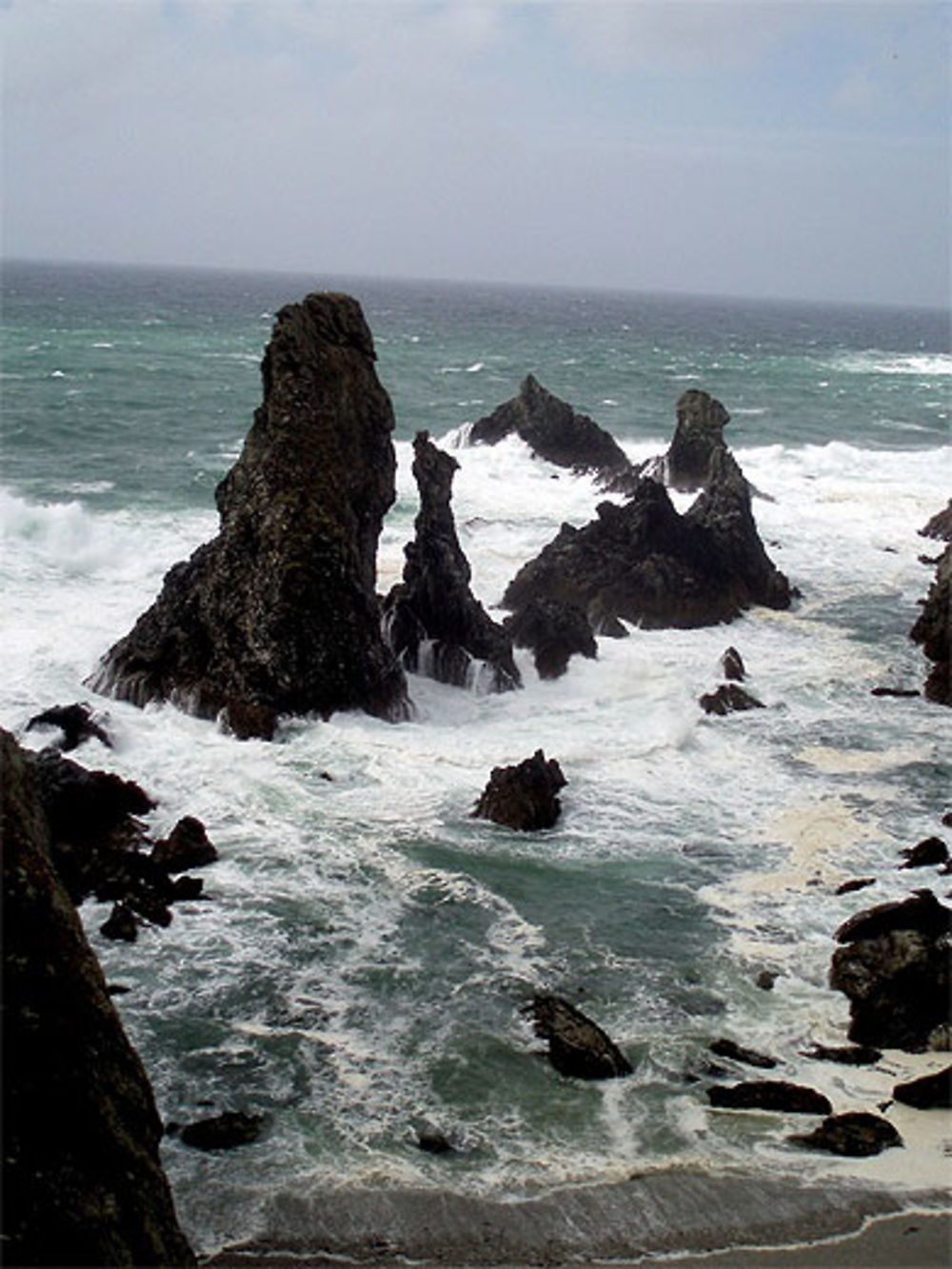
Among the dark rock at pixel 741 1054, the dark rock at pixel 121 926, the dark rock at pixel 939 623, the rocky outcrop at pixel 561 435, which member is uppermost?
the rocky outcrop at pixel 561 435

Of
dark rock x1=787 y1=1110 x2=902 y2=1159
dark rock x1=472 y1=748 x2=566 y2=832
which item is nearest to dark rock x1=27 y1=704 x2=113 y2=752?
dark rock x1=472 y1=748 x2=566 y2=832

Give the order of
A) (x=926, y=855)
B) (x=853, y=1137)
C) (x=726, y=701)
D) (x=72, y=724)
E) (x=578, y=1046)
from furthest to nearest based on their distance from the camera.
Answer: (x=726, y=701) → (x=72, y=724) → (x=926, y=855) → (x=578, y=1046) → (x=853, y=1137)

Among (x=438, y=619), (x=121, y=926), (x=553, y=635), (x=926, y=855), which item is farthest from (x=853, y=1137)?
(x=553, y=635)

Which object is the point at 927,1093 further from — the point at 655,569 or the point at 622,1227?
the point at 655,569

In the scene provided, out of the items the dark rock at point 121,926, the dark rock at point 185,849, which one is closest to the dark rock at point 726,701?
the dark rock at point 185,849

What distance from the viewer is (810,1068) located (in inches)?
574

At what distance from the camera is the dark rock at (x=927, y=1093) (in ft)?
45.4

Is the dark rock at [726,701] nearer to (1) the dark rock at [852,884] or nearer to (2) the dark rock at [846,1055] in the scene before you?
(1) the dark rock at [852,884]

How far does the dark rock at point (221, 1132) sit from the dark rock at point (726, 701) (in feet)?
53.4

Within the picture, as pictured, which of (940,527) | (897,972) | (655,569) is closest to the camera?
(897,972)

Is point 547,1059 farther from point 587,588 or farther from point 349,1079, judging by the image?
point 587,588

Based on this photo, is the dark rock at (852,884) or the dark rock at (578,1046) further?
the dark rock at (852,884)

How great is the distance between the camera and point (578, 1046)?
14.4 metres

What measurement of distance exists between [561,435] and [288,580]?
115 ft
